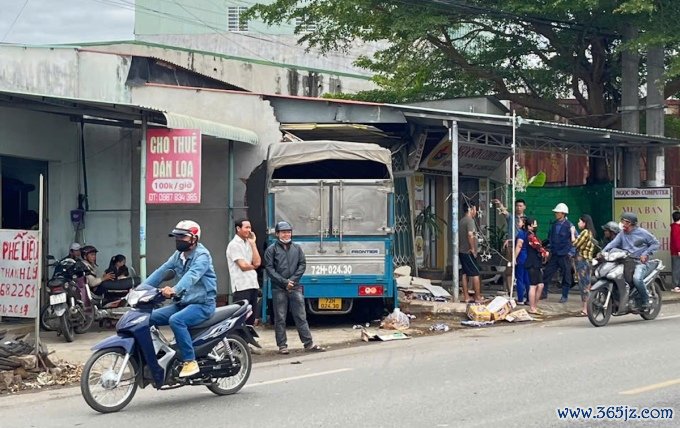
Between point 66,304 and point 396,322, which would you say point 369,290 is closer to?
point 396,322

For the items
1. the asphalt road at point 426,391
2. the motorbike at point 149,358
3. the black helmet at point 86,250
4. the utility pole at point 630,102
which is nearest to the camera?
the asphalt road at point 426,391

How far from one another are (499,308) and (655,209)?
7623mm

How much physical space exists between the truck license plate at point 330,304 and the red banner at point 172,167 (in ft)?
8.19

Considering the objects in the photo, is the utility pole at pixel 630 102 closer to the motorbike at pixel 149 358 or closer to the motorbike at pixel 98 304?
the motorbike at pixel 98 304

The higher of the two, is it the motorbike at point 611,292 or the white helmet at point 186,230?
the white helmet at point 186,230

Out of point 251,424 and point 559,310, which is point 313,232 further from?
point 251,424

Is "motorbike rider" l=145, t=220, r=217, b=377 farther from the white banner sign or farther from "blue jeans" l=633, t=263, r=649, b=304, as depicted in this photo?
"blue jeans" l=633, t=263, r=649, b=304

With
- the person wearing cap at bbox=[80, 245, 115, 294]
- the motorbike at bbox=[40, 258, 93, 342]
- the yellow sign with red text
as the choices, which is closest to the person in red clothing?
the yellow sign with red text

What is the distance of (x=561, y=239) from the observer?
17344 millimetres

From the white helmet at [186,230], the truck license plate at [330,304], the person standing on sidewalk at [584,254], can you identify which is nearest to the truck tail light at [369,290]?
the truck license plate at [330,304]

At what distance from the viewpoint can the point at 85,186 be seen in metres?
16.8

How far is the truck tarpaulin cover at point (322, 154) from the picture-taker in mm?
15664

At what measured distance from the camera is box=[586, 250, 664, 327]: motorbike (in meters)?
14.4

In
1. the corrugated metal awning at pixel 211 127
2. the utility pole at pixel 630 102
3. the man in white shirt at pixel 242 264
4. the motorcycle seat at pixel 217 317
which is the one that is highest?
the utility pole at pixel 630 102
